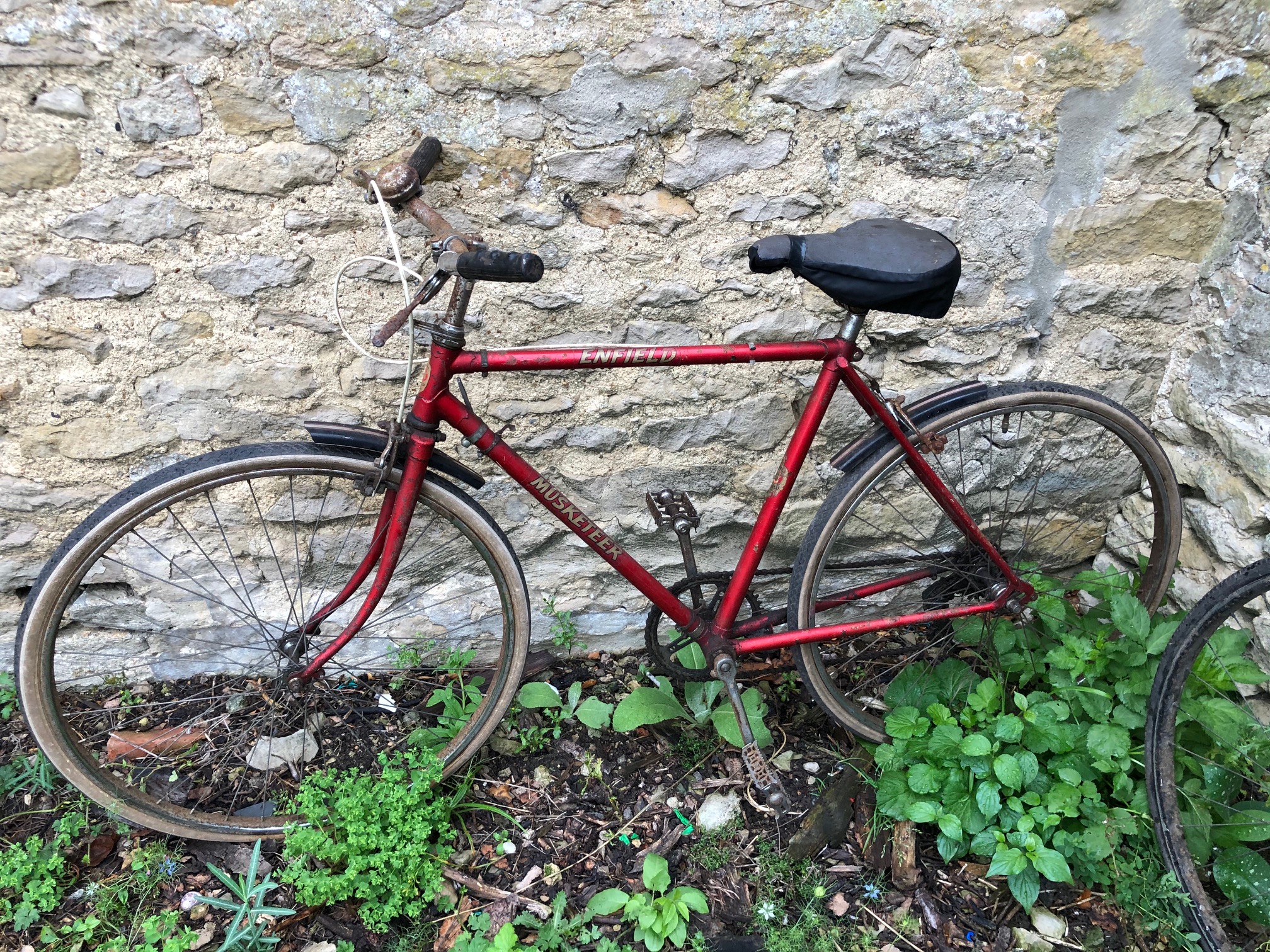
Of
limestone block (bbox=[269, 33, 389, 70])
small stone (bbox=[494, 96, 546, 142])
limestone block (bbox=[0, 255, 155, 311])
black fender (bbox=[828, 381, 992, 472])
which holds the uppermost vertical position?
limestone block (bbox=[269, 33, 389, 70])

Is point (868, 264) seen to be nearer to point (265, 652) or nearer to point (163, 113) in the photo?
point (163, 113)

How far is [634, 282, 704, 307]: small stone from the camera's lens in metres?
2.28

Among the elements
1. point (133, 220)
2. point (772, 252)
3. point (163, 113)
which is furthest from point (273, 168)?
point (772, 252)

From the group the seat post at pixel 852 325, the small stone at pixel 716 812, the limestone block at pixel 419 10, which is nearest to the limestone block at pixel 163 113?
the limestone block at pixel 419 10

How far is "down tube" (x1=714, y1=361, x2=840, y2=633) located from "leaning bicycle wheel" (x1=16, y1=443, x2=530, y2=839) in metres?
0.59

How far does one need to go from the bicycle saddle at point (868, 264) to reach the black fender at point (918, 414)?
343 mm

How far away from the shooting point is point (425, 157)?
1914mm

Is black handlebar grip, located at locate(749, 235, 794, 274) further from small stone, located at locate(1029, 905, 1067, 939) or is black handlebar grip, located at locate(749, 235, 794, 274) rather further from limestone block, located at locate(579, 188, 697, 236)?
small stone, located at locate(1029, 905, 1067, 939)

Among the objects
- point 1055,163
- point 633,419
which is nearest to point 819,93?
point 1055,163

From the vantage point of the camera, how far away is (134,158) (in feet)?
6.44

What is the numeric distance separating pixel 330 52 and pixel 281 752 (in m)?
1.96

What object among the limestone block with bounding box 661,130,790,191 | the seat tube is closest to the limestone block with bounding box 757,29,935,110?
the limestone block with bounding box 661,130,790,191

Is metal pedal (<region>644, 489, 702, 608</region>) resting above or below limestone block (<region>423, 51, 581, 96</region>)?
below

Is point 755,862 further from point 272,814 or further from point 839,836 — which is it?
point 272,814
